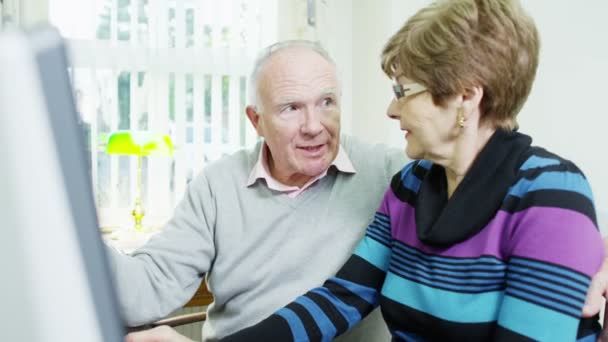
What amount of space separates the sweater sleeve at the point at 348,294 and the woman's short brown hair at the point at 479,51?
1.15ft

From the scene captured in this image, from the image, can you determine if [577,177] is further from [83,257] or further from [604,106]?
[604,106]

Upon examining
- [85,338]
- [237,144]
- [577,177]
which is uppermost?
[85,338]

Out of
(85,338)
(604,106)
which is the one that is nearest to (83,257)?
(85,338)

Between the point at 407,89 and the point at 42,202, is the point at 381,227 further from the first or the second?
the point at 42,202

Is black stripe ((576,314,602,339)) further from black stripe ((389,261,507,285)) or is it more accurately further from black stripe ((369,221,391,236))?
black stripe ((369,221,391,236))

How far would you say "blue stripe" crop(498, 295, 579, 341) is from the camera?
2.75ft

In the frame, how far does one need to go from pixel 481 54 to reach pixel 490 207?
26cm

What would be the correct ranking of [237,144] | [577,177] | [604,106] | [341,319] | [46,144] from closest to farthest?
[46,144], [577,177], [341,319], [604,106], [237,144]

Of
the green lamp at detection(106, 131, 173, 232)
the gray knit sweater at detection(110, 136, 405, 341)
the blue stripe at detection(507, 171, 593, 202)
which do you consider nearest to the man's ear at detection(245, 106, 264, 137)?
the gray knit sweater at detection(110, 136, 405, 341)

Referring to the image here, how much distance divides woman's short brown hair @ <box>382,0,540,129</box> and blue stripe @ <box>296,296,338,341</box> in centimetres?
50

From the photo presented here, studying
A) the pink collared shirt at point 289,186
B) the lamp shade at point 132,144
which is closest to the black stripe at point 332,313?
the pink collared shirt at point 289,186

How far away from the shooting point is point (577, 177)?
922 mm

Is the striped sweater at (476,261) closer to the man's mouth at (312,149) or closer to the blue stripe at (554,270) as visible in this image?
the blue stripe at (554,270)

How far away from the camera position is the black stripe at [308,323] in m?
1.16
